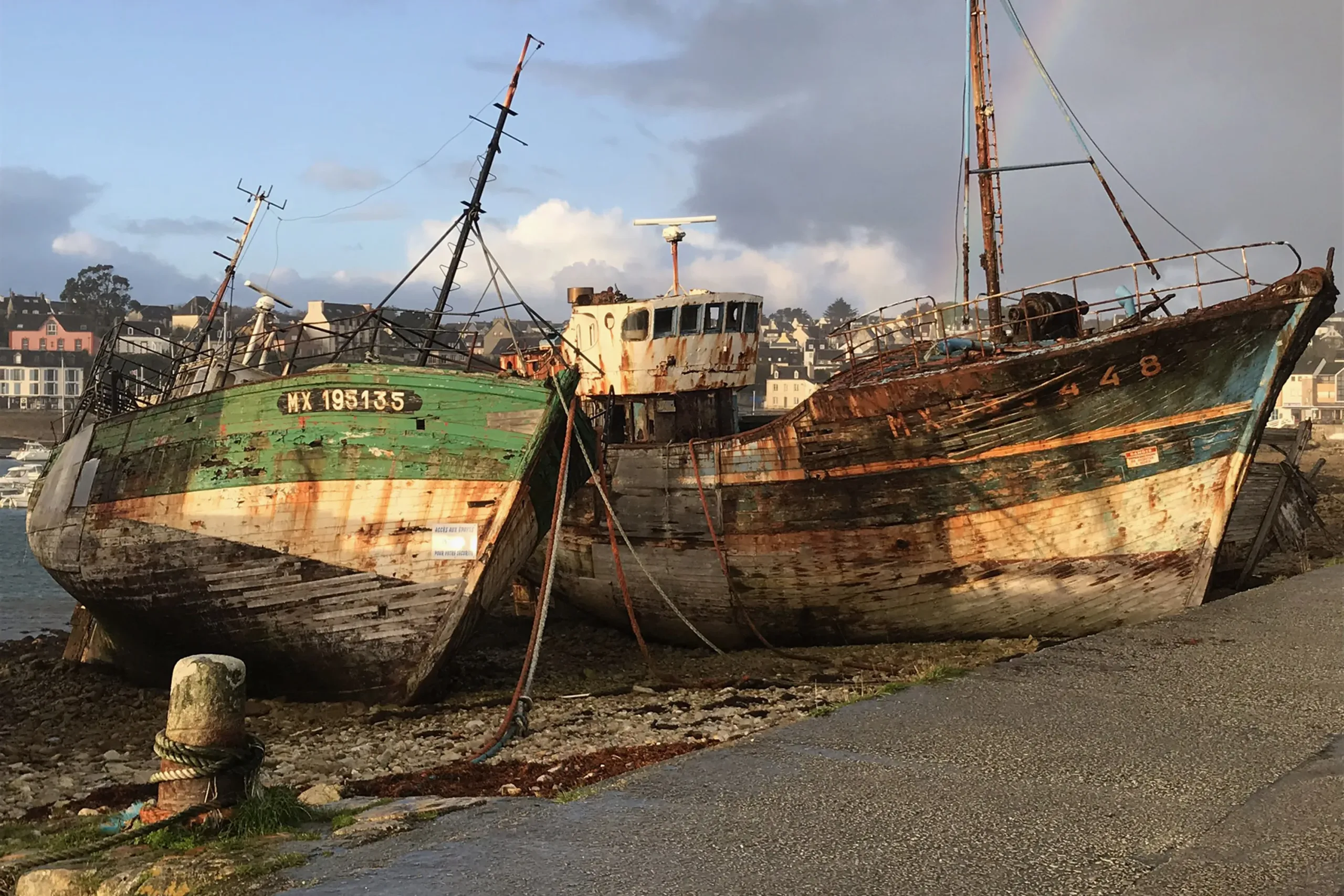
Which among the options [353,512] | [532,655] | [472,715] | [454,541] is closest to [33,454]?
[353,512]

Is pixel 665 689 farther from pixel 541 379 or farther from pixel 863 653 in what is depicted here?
pixel 541 379

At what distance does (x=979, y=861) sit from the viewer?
4.23m

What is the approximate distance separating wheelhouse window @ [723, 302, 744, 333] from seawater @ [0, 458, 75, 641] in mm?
12685

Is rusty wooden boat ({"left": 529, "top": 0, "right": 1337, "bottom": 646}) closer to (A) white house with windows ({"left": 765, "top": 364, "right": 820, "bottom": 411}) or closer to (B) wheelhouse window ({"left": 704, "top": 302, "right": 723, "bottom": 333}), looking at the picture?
(B) wheelhouse window ({"left": 704, "top": 302, "right": 723, "bottom": 333})

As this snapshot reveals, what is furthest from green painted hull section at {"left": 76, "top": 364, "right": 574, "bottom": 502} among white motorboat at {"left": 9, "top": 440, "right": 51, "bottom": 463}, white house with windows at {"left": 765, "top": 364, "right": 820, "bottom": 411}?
white house with windows at {"left": 765, "top": 364, "right": 820, "bottom": 411}

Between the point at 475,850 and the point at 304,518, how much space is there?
24.3 feet

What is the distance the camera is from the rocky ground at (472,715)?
29.2ft

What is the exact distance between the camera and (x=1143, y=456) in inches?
466

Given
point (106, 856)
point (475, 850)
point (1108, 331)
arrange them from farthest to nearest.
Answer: point (1108, 331), point (106, 856), point (475, 850)

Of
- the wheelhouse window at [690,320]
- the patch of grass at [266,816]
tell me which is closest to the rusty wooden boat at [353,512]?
the wheelhouse window at [690,320]

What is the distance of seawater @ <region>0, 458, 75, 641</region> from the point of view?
70.3 ft

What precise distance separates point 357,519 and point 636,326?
6618mm

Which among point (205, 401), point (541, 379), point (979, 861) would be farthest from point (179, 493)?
point (979, 861)

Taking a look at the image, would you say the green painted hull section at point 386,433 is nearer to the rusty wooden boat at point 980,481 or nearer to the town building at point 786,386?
the rusty wooden boat at point 980,481
